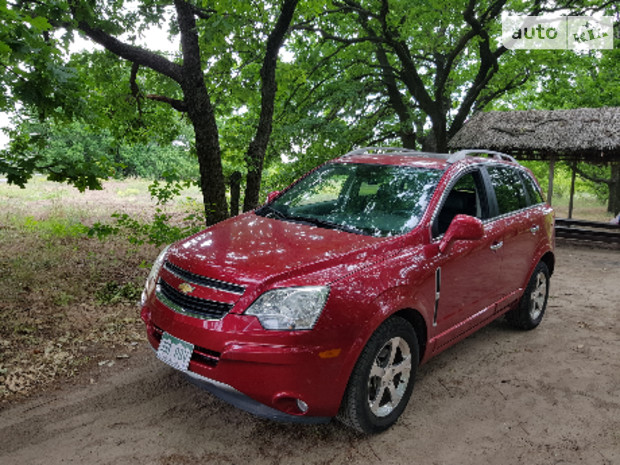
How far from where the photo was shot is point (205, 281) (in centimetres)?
296

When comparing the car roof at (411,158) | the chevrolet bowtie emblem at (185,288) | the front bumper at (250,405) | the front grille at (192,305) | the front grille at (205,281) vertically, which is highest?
the car roof at (411,158)

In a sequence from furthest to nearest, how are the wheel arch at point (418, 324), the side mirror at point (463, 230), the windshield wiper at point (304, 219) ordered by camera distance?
the windshield wiper at point (304, 219), the side mirror at point (463, 230), the wheel arch at point (418, 324)

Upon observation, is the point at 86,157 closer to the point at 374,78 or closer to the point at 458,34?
the point at 374,78

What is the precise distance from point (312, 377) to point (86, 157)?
362 cm

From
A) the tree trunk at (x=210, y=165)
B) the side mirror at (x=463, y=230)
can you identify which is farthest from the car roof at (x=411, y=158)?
the tree trunk at (x=210, y=165)

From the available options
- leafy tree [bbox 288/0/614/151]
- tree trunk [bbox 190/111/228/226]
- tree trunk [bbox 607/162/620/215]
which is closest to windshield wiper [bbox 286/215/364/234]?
tree trunk [bbox 190/111/228/226]

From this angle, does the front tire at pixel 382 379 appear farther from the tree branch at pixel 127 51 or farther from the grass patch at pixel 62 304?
the tree branch at pixel 127 51

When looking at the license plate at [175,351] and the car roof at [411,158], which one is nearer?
the license plate at [175,351]

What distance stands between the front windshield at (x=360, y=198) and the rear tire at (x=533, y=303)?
6.94ft

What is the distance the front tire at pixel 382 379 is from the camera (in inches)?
116

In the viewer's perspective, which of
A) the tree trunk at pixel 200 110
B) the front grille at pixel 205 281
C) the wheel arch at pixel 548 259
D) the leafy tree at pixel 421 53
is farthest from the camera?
the leafy tree at pixel 421 53

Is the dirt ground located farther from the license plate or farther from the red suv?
the license plate

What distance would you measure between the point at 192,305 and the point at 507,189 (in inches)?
134

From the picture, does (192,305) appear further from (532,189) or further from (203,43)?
(203,43)
